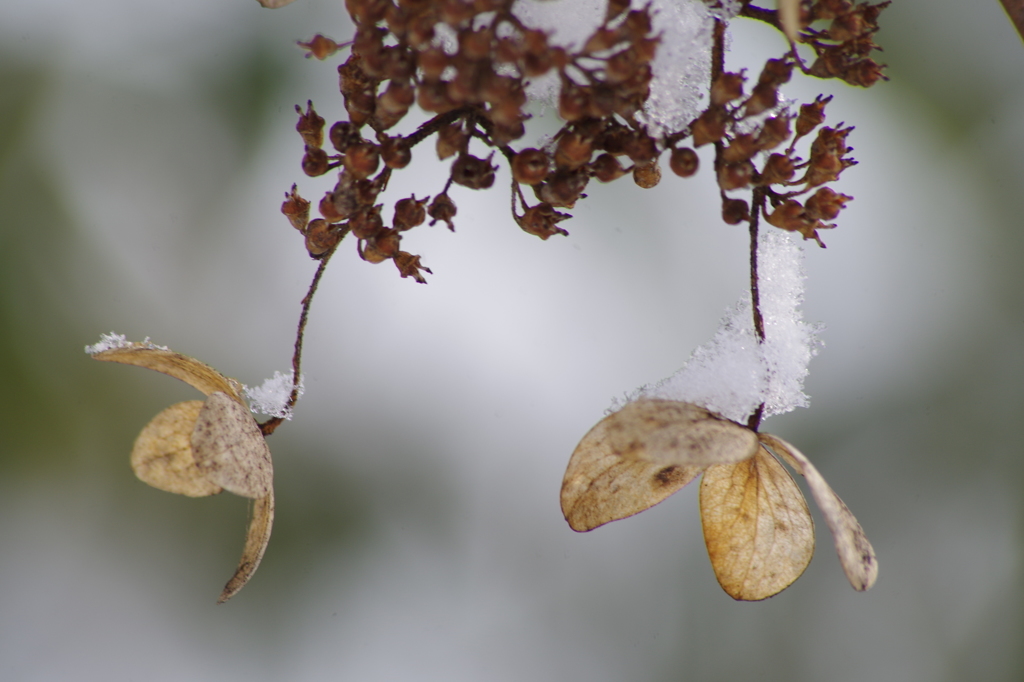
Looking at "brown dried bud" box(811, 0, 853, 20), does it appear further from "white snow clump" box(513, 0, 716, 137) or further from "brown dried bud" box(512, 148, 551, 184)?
"brown dried bud" box(512, 148, 551, 184)

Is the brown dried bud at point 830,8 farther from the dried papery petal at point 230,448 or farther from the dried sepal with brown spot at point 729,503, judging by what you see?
the dried papery petal at point 230,448

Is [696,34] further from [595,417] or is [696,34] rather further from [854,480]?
[854,480]

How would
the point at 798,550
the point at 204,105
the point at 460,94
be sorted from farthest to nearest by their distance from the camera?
the point at 204,105 → the point at 798,550 → the point at 460,94

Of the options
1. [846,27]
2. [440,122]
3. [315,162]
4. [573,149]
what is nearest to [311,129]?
[315,162]

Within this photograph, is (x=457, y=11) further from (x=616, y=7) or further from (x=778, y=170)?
(x=778, y=170)

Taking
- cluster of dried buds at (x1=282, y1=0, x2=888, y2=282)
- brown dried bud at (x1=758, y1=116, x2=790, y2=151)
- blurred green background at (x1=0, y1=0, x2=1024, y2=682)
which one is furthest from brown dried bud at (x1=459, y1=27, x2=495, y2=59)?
blurred green background at (x1=0, y1=0, x2=1024, y2=682)

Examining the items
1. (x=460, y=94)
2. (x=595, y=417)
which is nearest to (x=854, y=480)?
(x=595, y=417)

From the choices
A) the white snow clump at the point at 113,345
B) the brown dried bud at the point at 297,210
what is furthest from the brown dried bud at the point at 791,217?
the white snow clump at the point at 113,345
